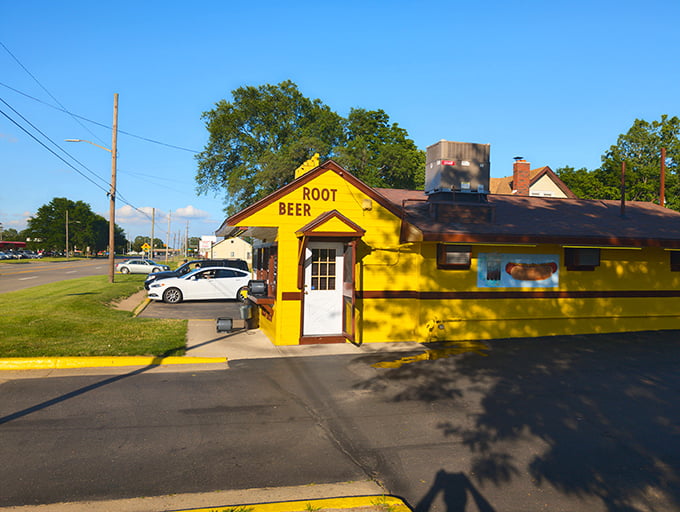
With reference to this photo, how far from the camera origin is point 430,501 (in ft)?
15.5

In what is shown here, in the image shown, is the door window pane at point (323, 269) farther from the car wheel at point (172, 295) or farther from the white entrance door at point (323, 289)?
the car wheel at point (172, 295)

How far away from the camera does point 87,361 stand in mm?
9695

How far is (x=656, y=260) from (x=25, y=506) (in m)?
15.6

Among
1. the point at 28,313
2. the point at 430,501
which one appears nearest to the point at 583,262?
the point at 430,501

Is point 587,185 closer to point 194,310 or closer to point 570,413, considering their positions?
point 194,310

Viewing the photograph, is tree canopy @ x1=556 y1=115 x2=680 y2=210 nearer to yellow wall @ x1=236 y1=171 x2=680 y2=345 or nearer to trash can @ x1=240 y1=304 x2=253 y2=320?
yellow wall @ x1=236 y1=171 x2=680 y2=345

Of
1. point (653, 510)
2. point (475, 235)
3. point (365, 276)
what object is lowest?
point (653, 510)

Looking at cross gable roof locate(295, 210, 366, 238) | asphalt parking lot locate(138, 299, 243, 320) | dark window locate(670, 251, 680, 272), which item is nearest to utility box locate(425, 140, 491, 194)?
cross gable roof locate(295, 210, 366, 238)

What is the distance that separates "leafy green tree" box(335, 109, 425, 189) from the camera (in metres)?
45.8

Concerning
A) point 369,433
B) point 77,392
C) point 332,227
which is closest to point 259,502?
point 369,433

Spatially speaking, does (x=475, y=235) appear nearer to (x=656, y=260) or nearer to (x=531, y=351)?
(x=531, y=351)

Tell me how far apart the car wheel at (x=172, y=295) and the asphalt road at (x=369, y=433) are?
42.7 ft

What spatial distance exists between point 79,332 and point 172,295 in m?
9.87

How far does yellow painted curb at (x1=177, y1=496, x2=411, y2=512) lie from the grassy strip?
21.8 ft
